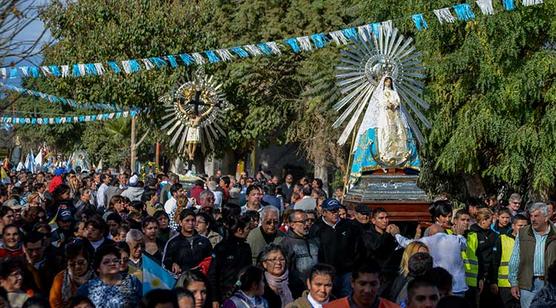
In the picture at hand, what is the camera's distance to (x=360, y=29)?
17.9m

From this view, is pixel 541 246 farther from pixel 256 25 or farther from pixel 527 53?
pixel 256 25

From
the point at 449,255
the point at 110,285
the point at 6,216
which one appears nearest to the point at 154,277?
the point at 110,285

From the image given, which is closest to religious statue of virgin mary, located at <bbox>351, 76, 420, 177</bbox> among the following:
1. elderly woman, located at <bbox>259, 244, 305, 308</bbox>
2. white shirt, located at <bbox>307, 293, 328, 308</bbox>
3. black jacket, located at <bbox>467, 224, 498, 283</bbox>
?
black jacket, located at <bbox>467, 224, 498, 283</bbox>

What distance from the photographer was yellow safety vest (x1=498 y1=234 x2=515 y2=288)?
11815 millimetres

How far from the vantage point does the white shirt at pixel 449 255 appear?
9.77m

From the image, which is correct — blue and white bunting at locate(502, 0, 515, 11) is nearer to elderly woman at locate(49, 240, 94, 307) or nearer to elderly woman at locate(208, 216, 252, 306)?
elderly woman at locate(208, 216, 252, 306)

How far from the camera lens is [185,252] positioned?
991cm

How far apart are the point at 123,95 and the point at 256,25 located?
523 centimetres

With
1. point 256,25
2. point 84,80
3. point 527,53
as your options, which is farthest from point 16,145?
point 527,53

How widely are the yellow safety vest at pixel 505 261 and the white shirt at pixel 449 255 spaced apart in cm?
202

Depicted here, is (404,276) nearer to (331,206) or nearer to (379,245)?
(379,245)

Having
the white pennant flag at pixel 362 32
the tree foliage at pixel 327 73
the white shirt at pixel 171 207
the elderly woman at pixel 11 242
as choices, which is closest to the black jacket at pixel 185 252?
the elderly woman at pixel 11 242

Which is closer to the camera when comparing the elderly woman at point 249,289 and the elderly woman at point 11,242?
the elderly woman at point 249,289

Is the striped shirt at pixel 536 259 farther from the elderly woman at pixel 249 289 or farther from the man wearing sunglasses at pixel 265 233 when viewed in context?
the elderly woman at pixel 249 289
